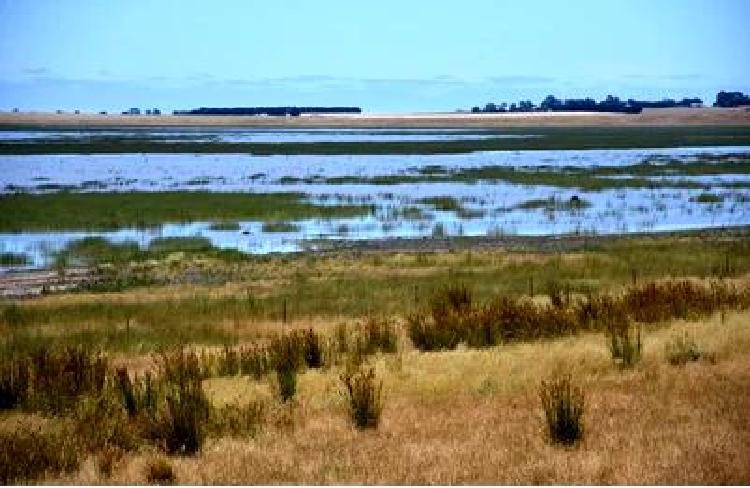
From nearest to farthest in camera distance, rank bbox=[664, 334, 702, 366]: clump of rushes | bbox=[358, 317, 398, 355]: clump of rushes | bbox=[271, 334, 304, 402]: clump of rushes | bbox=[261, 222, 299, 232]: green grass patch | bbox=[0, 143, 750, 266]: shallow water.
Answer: bbox=[271, 334, 304, 402]: clump of rushes → bbox=[664, 334, 702, 366]: clump of rushes → bbox=[358, 317, 398, 355]: clump of rushes → bbox=[0, 143, 750, 266]: shallow water → bbox=[261, 222, 299, 232]: green grass patch

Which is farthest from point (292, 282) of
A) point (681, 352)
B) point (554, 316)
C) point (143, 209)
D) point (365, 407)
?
point (143, 209)

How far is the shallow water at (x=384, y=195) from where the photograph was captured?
38719mm

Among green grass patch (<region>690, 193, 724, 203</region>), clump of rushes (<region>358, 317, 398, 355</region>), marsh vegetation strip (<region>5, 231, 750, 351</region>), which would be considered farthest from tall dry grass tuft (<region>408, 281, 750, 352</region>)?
green grass patch (<region>690, 193, 724, 203</region>)

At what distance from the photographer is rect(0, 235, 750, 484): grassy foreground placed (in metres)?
9.22

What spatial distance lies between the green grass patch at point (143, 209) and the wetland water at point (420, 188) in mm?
1034

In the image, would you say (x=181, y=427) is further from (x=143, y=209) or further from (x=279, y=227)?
(x=143, y=209)

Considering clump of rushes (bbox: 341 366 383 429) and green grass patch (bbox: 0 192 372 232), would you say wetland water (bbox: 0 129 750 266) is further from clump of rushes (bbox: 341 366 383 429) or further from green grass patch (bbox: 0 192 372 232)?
clump of rushes (bbox: 341 366 383 429)

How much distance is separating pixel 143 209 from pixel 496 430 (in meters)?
38.0

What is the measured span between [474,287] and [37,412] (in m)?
14.6

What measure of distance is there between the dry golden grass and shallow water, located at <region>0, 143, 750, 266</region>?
71.1 ft

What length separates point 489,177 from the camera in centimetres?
6525

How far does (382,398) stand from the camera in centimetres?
1229

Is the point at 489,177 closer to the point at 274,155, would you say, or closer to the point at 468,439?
the point at 274,155

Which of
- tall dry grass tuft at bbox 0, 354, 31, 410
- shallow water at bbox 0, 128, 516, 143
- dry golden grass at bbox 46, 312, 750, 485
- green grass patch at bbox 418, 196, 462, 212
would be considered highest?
shallow water at bbox 0, 128, 516, 143
